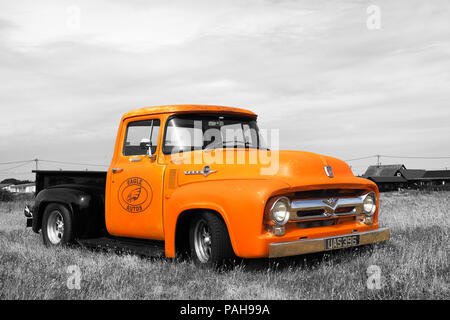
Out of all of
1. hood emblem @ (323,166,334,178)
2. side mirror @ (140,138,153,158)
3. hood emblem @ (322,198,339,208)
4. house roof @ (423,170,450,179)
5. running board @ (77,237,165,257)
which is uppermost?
side mirror @ (140,138,153,158)

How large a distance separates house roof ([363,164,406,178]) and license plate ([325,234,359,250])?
62.2 m

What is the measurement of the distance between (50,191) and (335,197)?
4.74m

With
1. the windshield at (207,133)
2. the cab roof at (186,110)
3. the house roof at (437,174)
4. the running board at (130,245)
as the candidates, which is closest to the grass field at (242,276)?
the running board at (130,245)

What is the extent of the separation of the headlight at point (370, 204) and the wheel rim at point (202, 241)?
2.00 metres

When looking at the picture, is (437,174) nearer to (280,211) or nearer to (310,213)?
(310,213)

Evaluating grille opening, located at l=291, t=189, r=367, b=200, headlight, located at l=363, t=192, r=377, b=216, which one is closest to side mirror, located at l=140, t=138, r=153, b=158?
grille opening, located at l=291, t=189, r=367, b=200

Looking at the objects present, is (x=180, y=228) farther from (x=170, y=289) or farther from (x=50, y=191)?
(x=50, y=191)

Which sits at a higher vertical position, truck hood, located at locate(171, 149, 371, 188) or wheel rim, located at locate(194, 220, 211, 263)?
truck hood, located at locate(171, 149, 371, 188)

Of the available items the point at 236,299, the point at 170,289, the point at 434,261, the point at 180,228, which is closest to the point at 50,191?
the point at 180,228

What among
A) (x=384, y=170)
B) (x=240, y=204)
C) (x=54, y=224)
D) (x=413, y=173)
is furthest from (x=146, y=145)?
(x=413, y=173)

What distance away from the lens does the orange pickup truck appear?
5137 millimetres

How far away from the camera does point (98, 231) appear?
24.7 feet

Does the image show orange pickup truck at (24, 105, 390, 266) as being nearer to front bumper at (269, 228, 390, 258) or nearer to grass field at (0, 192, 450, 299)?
front bumper at (269, 228, 390, 258)

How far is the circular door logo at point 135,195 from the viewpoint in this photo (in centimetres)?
643
